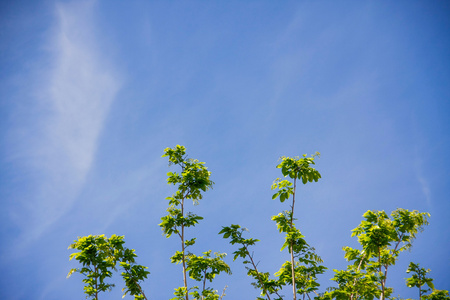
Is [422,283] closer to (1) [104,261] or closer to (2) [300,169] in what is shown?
(2) [300,169]

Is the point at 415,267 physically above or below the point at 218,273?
above

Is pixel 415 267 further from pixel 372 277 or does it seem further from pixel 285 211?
pixel 285 211

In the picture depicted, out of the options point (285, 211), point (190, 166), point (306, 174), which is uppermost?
point (190, 166)

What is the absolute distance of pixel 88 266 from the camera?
10.6 meters

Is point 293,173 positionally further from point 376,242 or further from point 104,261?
point 104,261

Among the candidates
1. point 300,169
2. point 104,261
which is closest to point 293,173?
point 300,169

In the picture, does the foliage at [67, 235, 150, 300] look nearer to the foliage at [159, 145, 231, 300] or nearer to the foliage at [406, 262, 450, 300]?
the foliage at [159, 145, 231, 300]

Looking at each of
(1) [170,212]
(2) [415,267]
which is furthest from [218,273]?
(2) [415,267]

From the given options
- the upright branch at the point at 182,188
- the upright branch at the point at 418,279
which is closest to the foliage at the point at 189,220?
the upright branch at the point at 182,188

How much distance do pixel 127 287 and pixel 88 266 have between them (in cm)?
171

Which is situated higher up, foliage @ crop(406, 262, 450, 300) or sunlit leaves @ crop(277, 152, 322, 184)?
sunlit leaves @ crop(277, 152, 322, 184)

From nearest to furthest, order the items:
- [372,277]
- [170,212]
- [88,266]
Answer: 1. [372,277]
2. [88,266]
3. [170,212]

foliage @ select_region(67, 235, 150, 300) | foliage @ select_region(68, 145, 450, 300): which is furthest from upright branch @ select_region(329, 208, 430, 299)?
foliage @ select_region(67, 235, 150, 300)

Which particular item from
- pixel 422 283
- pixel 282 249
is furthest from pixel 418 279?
pixel 282 249
